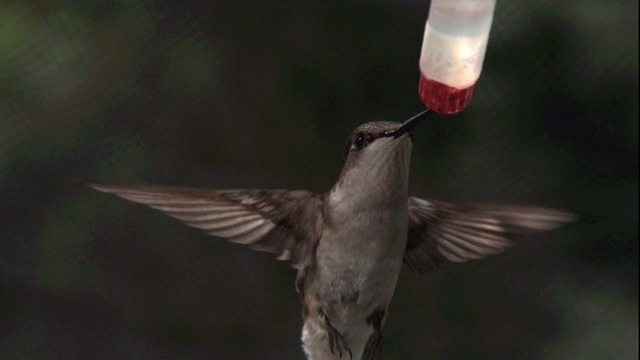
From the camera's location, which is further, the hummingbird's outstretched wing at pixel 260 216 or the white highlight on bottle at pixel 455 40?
the hummingbird's outstretched wing at pixel 260 216

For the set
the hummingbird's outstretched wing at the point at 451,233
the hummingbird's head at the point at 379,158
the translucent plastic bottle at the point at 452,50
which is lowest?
the hummingbird's outstretched wing at the point at 451,233

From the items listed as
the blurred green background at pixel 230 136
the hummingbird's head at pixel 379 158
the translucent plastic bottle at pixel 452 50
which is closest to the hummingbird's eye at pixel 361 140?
the hummingbird's head at pixel 379 158

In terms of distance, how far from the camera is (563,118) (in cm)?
264

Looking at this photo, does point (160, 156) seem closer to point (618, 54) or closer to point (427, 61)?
point (618, 54)

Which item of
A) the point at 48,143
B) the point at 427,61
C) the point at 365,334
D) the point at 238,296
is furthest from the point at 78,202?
the point at 427,61

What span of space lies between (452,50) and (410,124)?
0.17 meters

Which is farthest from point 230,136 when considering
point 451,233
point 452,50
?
point 452,50

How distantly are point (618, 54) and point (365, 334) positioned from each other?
4.46ft

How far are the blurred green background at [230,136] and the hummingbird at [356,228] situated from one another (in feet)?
2.91

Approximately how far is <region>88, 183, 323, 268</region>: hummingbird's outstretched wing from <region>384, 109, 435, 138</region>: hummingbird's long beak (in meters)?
0.24

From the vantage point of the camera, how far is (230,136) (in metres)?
2.55

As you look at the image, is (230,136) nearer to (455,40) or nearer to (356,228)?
(356,228)

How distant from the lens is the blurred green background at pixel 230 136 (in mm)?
2453

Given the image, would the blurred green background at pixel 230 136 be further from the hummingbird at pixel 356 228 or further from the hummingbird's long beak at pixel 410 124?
the hummingbird's long beak at pixel 410 124
